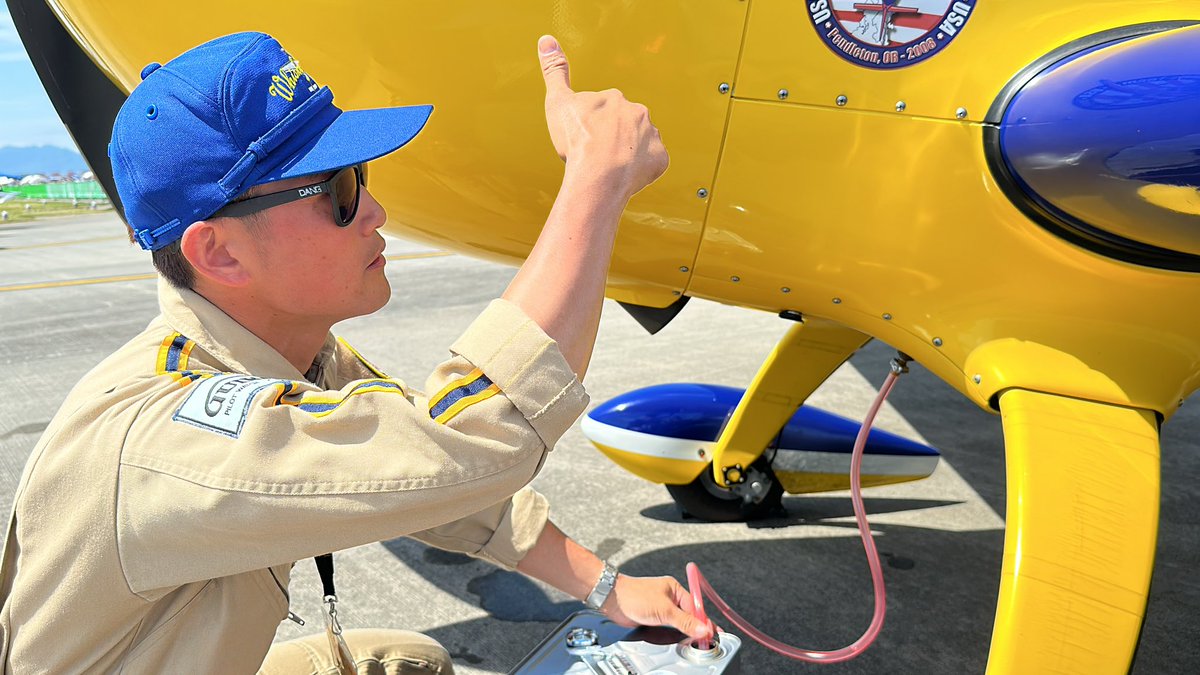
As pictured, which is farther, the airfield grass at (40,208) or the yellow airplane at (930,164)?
the airfield grass at (40,208)

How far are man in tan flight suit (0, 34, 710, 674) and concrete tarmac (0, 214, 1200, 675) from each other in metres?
0.12

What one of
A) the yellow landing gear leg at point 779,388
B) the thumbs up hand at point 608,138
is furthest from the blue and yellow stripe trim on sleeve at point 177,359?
the yellow landing gear leg at point 779,388

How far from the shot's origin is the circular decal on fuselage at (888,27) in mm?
1589

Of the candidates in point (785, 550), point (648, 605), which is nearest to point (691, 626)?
point (648, 605)

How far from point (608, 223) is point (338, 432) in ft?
1.14

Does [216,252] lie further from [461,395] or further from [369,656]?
[369,656]

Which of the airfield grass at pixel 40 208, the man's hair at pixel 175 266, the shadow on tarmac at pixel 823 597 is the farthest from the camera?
the airfield grass at pixel 40 208

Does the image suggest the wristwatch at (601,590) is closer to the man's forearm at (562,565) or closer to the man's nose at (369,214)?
the man's forearm at (562,565)

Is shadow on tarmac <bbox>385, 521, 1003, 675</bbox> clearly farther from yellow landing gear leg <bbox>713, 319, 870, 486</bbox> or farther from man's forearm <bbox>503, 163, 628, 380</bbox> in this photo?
man's forearm <bbox>503, 163, 628, 380</bbox>

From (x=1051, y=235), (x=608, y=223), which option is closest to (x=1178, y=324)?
(x=1051, y=235)

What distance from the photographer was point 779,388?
112 inches

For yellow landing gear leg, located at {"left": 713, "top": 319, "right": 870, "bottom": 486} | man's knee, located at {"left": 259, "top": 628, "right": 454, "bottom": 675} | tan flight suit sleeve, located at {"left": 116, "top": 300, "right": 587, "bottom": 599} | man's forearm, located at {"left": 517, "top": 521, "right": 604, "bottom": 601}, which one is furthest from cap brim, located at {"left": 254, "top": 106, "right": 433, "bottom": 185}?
yellow landing gear leg, located at {"left": 713, "top": 319, "right": 870, "bottom": 486}

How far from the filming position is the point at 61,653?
3.21 ft

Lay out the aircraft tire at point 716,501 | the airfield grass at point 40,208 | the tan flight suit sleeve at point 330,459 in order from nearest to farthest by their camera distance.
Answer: the tan flight suit sleeve at point 330,459 < the aircraft tire at point 716,501 < the airfield grass at point 40,208
